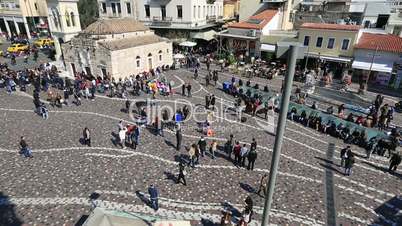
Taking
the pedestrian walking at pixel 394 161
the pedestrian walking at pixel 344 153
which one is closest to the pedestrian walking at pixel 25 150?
the pedestrian walking at pixel 344 153

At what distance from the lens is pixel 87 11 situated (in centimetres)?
5253

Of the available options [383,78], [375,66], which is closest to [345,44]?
[375,66]

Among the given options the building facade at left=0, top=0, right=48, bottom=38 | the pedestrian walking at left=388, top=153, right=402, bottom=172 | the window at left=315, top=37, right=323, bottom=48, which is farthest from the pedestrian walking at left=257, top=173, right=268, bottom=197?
the building facade at left=0, top=0, right=48, bottom=38

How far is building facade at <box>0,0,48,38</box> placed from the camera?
56906 mm

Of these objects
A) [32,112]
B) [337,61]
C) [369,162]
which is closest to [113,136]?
[32,112]

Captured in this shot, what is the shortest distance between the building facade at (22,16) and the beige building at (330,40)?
54.9 meters

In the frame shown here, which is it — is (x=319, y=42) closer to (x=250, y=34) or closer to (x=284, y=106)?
(x=250, y=34)

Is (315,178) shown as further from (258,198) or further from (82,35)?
(82,35)

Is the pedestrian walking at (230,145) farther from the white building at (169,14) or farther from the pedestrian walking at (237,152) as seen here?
the white building at (169,14)

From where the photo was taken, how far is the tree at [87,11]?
51894 mm

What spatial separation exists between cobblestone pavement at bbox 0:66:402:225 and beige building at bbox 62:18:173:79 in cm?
1037

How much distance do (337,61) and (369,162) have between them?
18.7 m

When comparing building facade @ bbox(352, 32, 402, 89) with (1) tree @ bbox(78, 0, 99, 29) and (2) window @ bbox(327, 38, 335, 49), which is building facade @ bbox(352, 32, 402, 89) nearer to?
(2) window @ bbox(327, 38, 335, 49)

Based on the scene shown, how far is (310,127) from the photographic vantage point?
2264 centimetres
